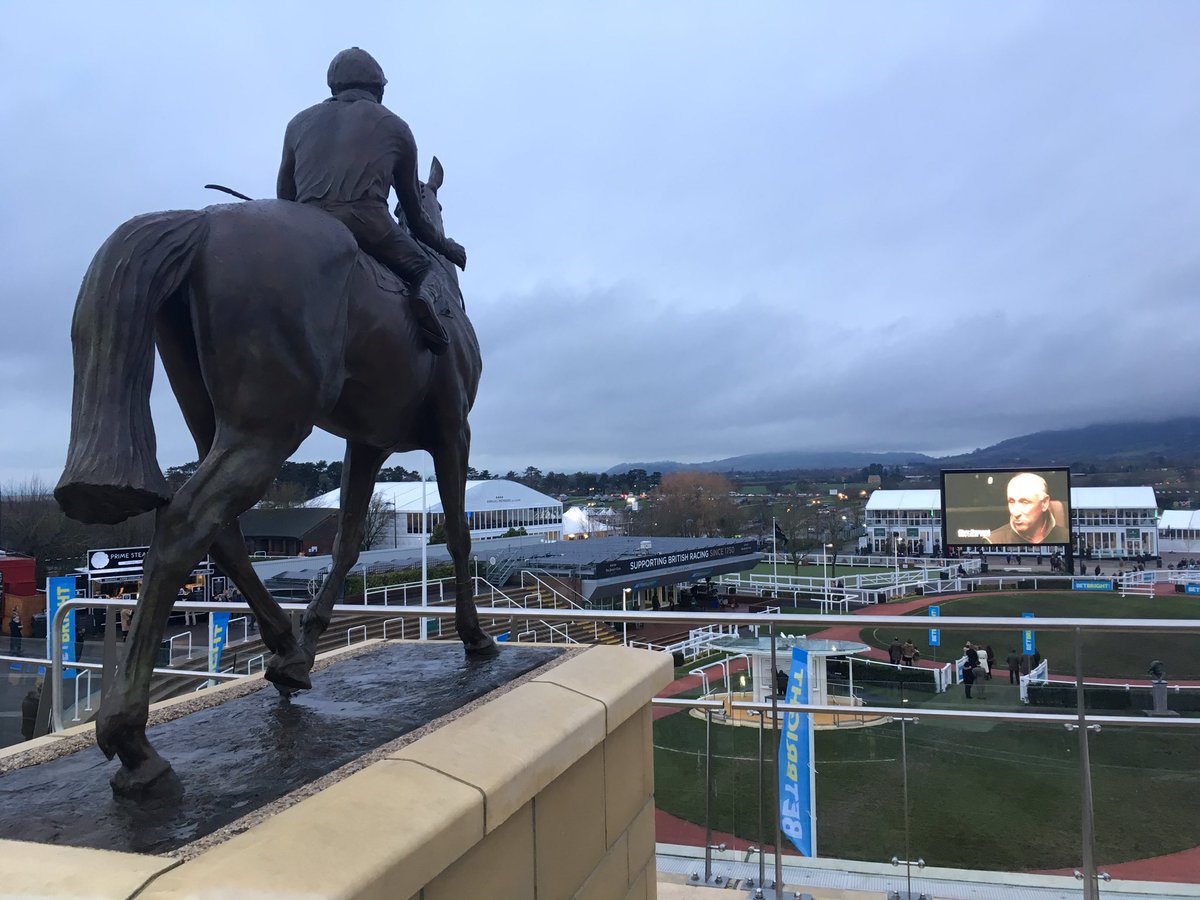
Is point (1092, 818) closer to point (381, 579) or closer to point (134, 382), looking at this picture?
point (134, 382)

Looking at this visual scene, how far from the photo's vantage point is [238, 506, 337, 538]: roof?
36281 mm

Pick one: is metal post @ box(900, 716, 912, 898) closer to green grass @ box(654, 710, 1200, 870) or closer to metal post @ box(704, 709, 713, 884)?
green grass @ box(654, 710, 1200, 870)

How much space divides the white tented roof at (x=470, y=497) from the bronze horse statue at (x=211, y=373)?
3388 cm

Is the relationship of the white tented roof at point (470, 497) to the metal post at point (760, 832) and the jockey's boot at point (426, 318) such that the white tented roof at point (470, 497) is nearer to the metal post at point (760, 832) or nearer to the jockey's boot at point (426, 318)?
the metal post at point (760, 832)

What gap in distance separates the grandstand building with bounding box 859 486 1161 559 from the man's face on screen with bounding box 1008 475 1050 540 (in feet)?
31.3

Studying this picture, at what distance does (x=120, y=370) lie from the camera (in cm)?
212

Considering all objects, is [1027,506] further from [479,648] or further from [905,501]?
[479,648]

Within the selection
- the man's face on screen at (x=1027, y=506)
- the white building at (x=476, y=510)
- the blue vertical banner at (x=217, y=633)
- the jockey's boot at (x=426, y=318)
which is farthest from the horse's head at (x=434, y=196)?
the man's face on screen at (x=1027, y=506)

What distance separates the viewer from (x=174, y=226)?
2.25 meters

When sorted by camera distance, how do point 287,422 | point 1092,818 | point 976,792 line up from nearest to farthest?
point 287,422 → point 1092,818 → point 976,792

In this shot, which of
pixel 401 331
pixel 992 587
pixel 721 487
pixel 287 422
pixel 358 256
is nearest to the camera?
pixel 287 422

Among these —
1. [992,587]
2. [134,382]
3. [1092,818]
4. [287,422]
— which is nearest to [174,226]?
[134,382]

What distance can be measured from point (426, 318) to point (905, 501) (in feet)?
210

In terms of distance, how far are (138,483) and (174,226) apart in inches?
30.4
